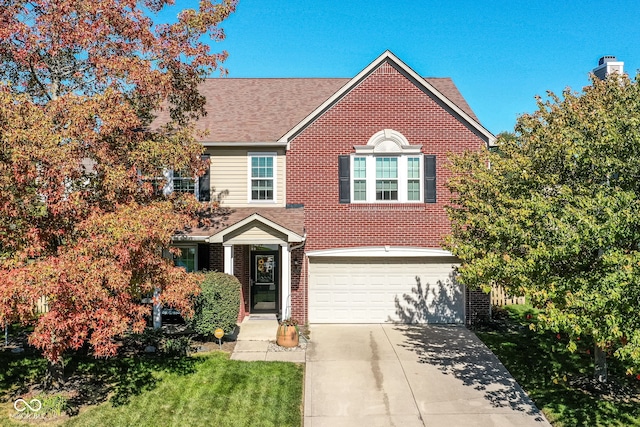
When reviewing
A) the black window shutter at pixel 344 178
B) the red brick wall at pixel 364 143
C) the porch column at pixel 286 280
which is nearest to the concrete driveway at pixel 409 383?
the porch column at pixel 286 280

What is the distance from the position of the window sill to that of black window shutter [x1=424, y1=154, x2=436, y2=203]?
1.14ft

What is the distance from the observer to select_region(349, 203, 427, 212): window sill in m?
16.2

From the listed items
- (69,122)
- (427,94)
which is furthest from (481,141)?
(69,122)

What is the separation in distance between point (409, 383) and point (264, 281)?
741cm

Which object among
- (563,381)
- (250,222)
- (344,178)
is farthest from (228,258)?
(563,381)

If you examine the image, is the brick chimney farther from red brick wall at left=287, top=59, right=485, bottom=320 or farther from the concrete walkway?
the concrete walkway

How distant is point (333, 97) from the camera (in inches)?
634

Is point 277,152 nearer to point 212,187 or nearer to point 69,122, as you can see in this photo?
point 212,187

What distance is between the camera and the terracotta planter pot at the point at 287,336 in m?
13.4

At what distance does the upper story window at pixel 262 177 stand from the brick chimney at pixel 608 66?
37.7 ft

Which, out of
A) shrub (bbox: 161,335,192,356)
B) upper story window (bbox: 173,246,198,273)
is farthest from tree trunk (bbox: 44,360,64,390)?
upper story window (bbox: 173,246,198,273)

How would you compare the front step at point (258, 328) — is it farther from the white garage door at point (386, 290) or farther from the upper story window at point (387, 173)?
the upper story window at point (387, 173)

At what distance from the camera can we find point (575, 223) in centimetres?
781

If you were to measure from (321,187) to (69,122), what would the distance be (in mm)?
8957
